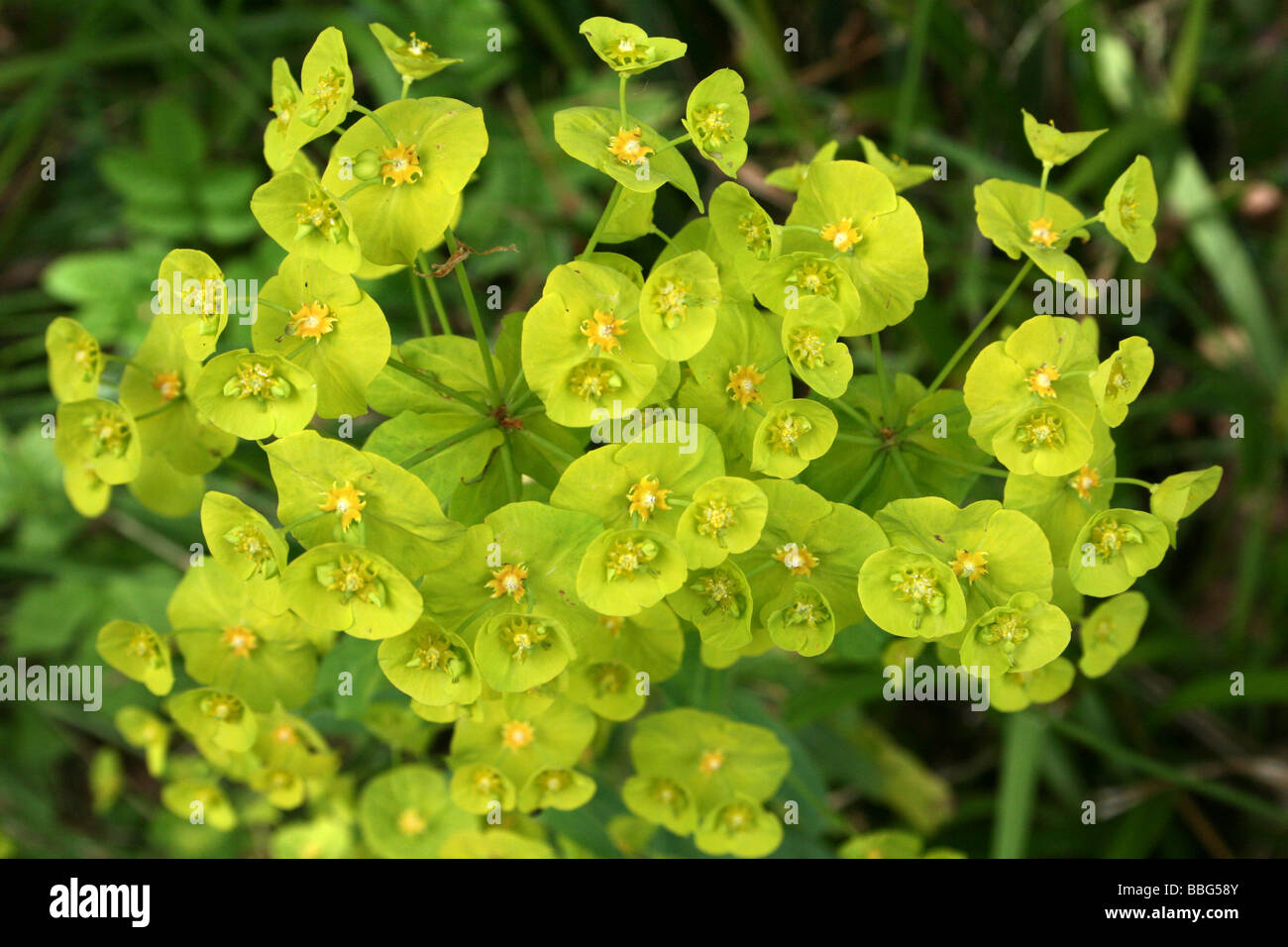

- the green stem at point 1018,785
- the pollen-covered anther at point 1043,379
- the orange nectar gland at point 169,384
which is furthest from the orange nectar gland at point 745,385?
the green stem at point 1018,785

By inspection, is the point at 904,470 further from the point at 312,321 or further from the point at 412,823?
the point at 412,823

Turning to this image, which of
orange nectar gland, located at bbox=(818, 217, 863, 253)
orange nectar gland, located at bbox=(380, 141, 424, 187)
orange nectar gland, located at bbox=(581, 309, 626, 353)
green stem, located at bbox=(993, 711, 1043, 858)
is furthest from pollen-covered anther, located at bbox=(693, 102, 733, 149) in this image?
green stem, located at bbox=(993, 711, 1043, 858)

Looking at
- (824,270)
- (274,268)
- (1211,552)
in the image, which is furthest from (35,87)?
(1211,552)

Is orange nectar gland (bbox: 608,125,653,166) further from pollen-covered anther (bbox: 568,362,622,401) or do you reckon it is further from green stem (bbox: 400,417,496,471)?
green stem (bbox: 400,417,496,471)

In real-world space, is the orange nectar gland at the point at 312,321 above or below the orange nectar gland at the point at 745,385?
above

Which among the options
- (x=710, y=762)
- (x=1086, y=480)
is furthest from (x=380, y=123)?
(x=710, y=762)

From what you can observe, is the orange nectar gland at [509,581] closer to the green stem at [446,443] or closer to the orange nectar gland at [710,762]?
the green stem at [446,443]
